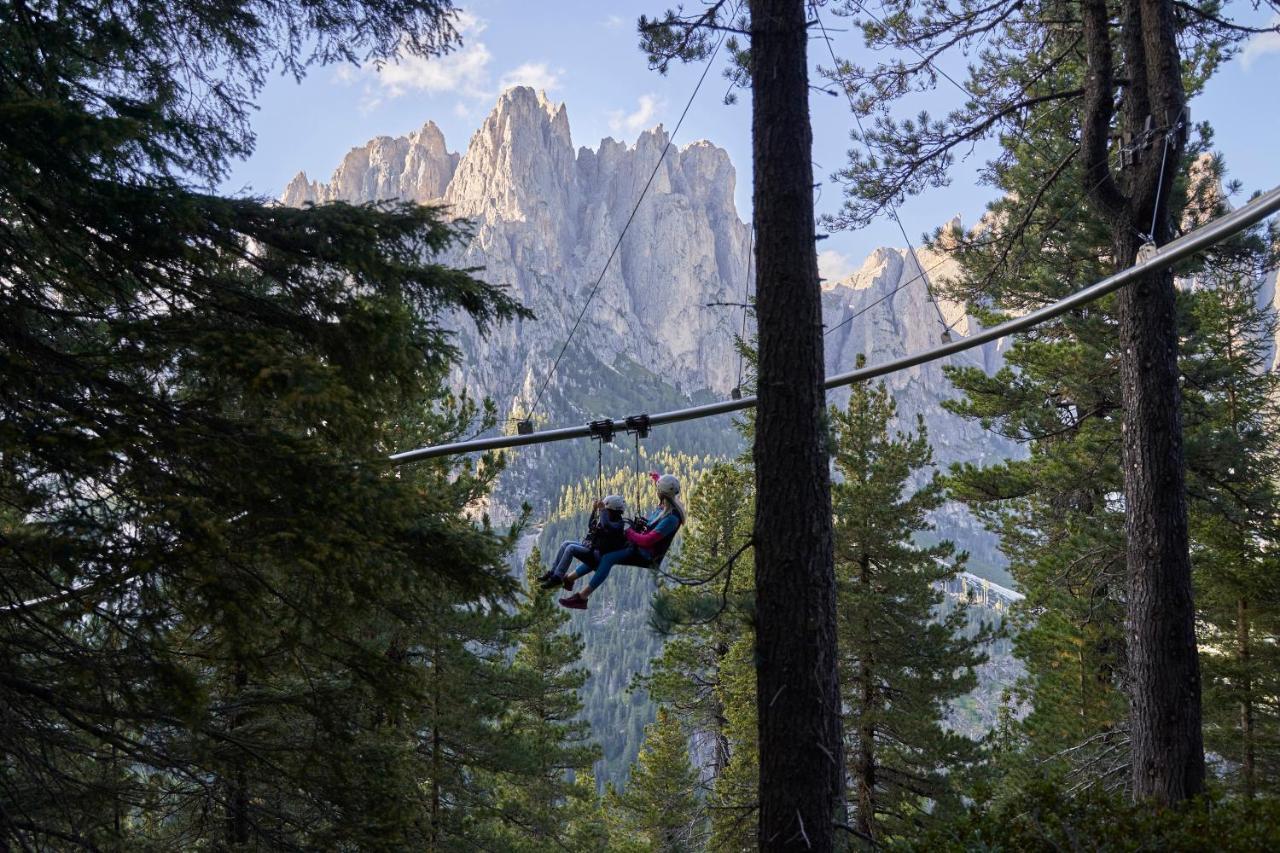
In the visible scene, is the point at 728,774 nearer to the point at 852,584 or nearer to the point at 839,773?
the point at 852,584

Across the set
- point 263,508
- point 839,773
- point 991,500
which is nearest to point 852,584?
point 991,500

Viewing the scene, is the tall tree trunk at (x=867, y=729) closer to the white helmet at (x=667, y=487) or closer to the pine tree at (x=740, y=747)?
the pine tree at (x=740, y=747)

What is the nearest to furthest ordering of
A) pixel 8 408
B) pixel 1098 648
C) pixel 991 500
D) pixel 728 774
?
pixel 8 408
pixel 1098 648
pixel 991 500
pixel 728 774

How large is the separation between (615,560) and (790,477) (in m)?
2.80

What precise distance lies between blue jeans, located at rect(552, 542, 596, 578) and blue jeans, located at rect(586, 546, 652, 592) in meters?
0.08

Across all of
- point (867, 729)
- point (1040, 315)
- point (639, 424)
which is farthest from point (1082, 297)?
point (867, 729)

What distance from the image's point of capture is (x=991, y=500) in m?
11.9

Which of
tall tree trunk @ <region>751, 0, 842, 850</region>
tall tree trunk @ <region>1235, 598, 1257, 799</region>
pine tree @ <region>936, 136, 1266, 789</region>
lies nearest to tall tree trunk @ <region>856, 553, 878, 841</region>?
pine tree @ <region>936, 136, 1266, 789</region>

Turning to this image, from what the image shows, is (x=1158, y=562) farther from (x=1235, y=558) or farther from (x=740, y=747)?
(x=740, y=747)

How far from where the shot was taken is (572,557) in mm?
6516

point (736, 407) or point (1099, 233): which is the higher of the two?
point (1099, 233)

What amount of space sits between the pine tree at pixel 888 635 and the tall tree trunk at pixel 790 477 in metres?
8.18

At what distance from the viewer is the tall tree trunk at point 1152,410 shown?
5.38 m

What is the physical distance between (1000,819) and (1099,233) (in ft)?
20.4
